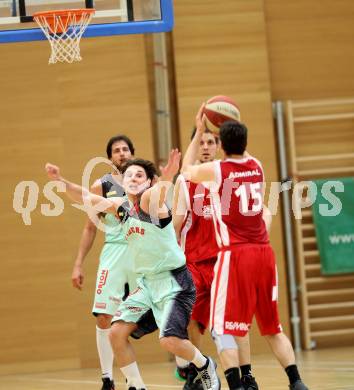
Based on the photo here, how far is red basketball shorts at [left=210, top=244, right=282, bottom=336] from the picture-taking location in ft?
20.7

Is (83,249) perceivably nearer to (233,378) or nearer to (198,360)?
(198,360)

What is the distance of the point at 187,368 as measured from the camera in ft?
24.3

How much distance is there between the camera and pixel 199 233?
25.5ft

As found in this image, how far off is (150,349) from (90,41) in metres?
3.45

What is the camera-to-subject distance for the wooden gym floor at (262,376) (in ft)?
25.9

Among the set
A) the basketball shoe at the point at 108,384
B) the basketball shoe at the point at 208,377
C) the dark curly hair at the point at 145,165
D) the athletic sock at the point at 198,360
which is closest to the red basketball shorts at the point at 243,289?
the athletic sock at the point at 198,360

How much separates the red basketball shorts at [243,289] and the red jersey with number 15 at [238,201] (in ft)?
0.29

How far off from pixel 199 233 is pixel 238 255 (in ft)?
4.78

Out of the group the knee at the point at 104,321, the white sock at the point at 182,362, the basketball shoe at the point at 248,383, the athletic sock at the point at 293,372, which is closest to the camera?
the athletic sock at the point at 293,372

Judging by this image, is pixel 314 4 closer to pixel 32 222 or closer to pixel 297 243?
pixel 297 243

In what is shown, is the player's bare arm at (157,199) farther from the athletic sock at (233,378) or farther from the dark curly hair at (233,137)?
the athletic sock at (233,378)

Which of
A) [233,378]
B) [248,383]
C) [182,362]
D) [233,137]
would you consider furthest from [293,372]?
[233,137]

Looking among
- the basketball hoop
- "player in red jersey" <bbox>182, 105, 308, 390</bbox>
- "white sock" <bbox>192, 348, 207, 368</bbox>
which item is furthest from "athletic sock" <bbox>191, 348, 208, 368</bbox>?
the basketball hoop

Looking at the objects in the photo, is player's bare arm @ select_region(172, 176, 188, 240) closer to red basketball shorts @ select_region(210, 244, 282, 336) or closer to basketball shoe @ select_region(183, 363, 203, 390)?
basketball shoe @ select_region(183, 363, 203, 390)
